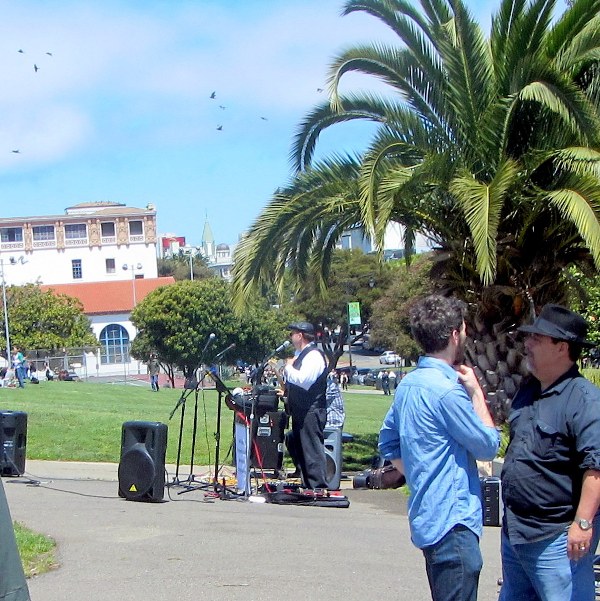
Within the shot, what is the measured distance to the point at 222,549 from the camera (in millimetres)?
7656

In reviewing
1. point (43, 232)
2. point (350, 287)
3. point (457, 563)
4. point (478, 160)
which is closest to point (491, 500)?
point (457, 563)

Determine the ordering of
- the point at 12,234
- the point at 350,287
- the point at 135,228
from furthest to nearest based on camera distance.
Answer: the point at 12,234 < the point at 135,228 < the point at 350,287

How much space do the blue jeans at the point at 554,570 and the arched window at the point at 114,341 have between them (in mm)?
84114

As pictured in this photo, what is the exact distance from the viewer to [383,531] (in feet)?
28.4

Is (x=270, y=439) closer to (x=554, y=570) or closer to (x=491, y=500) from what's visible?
(x=491, y=500)

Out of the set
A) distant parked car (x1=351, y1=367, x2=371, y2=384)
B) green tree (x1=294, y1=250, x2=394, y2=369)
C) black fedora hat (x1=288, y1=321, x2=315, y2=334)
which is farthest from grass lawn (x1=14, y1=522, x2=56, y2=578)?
distant parked car (x1=351, y1=367, x2=371, y2=384)

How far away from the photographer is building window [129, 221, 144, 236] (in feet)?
387

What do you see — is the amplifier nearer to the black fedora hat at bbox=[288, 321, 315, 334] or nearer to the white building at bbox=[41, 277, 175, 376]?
the black fedora hat at bbox=[288, 321, 315, 334]

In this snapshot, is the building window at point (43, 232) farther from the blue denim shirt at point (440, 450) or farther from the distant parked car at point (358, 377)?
the blue denim shirt at point (440, 450)

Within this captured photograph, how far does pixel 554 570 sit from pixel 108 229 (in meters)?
118

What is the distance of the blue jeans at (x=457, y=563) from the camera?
152 inches

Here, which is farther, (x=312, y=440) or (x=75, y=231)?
(x=75, y=231)

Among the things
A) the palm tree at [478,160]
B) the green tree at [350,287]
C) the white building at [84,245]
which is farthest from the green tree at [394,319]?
the white building at [84,245]

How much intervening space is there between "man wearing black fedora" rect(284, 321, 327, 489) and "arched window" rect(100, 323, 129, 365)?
77.8 meters
